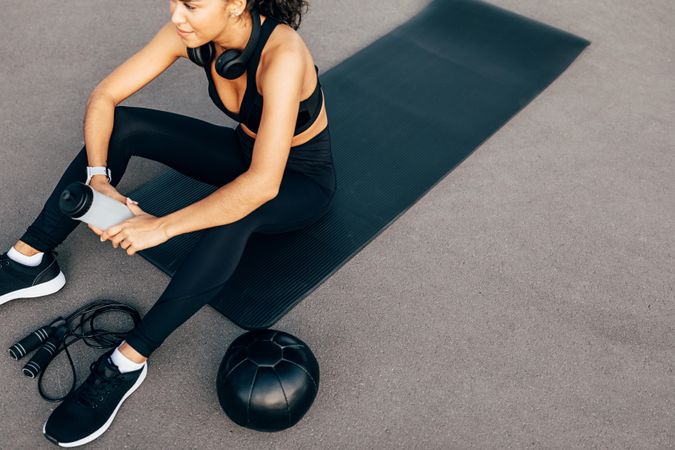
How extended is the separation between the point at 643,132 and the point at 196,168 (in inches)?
79.9

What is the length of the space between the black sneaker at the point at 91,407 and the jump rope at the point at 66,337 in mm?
69

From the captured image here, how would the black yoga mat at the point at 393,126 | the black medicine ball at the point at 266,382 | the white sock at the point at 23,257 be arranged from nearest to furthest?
the black medicine ball at the point at 266,382 → the white sock at the point at 23,257 → the black yoga mat at the point at 393,126

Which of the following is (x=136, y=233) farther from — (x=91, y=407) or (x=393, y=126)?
(x=393, y=126)

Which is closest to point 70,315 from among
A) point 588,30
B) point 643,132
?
point 643,132

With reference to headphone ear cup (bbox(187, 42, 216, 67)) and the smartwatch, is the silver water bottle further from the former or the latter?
headphone ear cup (bbox(187, 42, 216, 67))

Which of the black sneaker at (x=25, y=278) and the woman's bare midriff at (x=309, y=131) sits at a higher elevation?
the woman's bare midriff at (x=309, y=131)

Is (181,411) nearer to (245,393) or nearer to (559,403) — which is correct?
(245,393)

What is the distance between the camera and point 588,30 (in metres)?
3.42

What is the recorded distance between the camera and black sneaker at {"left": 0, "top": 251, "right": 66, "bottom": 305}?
1961 millimetres

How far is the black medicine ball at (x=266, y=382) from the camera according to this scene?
162 centimetres

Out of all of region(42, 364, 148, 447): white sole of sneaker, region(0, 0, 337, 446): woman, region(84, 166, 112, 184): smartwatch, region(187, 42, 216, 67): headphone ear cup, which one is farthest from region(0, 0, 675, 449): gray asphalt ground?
region(187, 42, 216, 67): headphone ear cup

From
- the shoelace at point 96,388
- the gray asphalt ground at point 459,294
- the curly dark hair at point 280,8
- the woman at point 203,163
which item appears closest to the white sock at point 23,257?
the woman at point 203,163

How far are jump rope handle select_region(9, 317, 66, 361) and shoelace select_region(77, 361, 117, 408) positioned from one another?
26 centimetres

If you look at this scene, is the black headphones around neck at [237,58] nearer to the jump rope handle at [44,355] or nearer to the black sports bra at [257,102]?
the black sports bra at [257,102]
